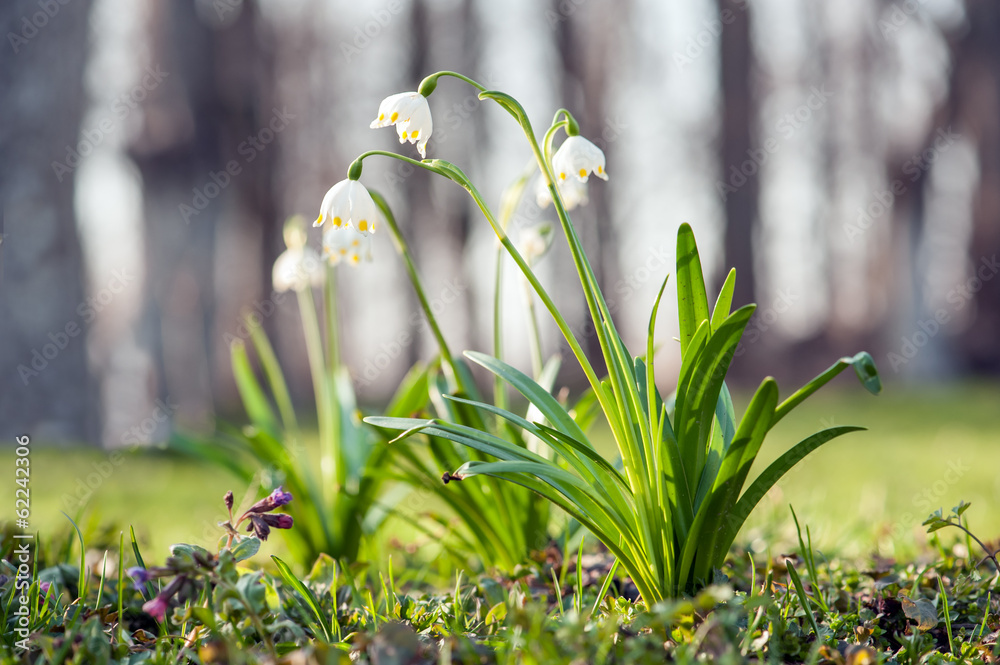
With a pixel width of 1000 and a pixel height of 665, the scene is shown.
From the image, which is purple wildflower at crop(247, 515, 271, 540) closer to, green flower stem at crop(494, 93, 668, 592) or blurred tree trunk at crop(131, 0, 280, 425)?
green flower stem at crop(494, 93, 668, 592)

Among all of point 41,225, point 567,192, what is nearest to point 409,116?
point 567,192

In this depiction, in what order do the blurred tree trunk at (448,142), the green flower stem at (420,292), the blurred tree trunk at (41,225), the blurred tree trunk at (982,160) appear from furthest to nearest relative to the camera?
the blurred tree trunk at (448,142) → the blurred tree trunk at (982,160) → the blurred tree trunk at (41,225) → the green flower stem at (420,292)

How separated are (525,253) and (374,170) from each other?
445 inches

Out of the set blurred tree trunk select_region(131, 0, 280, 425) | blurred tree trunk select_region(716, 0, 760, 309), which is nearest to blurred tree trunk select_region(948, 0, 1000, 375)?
blurred tree trunk select_region(716, 0, 760, 309)

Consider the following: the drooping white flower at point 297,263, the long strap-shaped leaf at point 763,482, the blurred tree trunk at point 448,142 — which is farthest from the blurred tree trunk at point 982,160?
the long strap-shaped leaf at point 763,482

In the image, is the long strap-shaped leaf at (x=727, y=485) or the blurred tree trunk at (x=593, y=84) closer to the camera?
the long strap-shaped leaf at (x=727, y=485)

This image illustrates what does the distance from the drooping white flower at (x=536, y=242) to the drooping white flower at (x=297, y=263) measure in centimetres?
73

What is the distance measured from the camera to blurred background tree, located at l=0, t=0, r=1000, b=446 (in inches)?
202

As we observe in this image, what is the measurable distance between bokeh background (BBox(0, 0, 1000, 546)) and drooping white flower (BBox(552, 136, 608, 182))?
6.58 ft

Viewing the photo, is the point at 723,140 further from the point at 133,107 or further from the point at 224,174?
the point at 133,107

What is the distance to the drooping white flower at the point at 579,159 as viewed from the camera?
4.78 feet

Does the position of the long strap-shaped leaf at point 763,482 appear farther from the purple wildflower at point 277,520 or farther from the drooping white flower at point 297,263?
the drooping white flower at point 297,263

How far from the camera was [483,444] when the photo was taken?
57.4 inches

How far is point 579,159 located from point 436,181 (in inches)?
498
